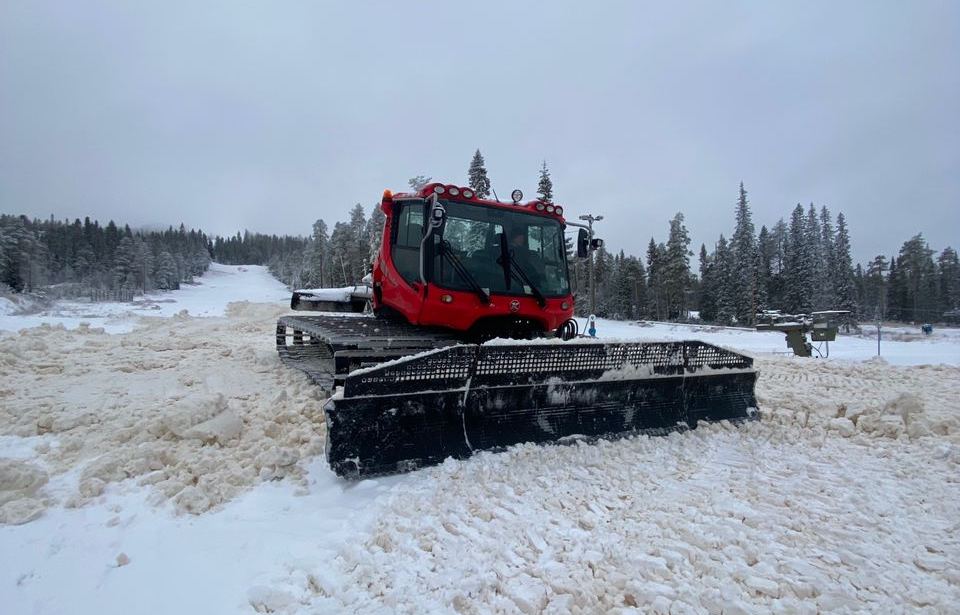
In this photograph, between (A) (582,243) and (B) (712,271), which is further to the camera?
(B) (712,271)

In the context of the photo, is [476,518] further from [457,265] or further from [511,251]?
[511,251]

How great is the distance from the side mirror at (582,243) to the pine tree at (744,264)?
46.9 metres

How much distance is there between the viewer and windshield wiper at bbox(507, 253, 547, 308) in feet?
18.1

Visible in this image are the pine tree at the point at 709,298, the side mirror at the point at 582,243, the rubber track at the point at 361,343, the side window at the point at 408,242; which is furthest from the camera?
the pine tree at the point at 709,298

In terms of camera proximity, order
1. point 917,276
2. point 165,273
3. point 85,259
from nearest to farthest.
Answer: point 917,276
point 165,273
point 85,259

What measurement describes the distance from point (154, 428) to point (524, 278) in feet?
12.3

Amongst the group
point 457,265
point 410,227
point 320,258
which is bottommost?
point 457,265

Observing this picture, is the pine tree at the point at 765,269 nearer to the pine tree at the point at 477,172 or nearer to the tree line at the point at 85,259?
the pine tree at the point at 477,172

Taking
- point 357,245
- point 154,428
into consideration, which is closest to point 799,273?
point 357,245

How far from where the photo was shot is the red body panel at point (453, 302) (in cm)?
509

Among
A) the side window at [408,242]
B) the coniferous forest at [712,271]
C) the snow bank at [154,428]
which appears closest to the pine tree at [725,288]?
the coniferous forest at [712,271]

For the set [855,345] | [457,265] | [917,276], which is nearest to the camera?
[457,265]

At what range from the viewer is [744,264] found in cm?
4931

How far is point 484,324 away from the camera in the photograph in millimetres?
5281
